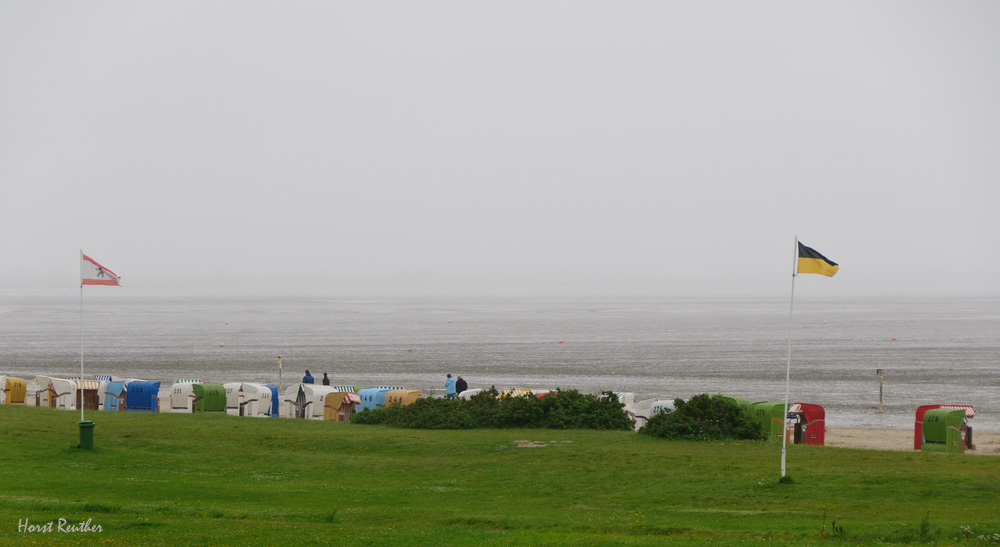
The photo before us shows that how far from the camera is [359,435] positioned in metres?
22.5

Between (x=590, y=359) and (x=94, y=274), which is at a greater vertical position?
(x=94, y=274)

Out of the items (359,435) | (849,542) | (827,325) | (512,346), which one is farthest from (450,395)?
(827,325)

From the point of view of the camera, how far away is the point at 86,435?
66.3 feet

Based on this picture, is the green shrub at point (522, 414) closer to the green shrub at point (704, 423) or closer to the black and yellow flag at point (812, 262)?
the green shrub at point (704, 423)

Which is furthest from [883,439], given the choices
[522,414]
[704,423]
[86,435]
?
[86,435]

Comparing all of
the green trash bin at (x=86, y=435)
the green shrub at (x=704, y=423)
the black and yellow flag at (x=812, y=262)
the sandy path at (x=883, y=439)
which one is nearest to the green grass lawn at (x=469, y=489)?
the green trash bin at (x=86, y=435)

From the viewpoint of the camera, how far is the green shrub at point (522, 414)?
24.1 metres

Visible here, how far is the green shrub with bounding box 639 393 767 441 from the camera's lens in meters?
21.4

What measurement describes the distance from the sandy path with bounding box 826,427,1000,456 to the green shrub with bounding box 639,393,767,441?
4.66 m

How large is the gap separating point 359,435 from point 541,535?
37.4 feet

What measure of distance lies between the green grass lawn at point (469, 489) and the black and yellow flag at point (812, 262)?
389 cm

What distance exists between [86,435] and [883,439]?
76.9 feet

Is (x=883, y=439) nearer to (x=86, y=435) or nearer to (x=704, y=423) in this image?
(x=704, y=423)

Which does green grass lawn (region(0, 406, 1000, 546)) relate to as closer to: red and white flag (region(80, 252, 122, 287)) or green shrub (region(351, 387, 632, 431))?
green shrub (region(351, 387, 632, 431))
